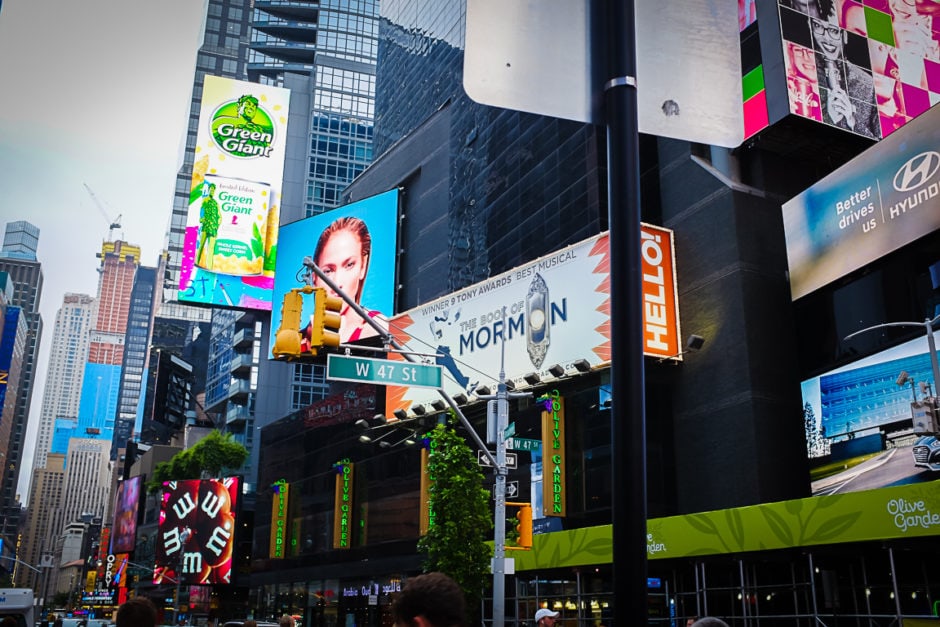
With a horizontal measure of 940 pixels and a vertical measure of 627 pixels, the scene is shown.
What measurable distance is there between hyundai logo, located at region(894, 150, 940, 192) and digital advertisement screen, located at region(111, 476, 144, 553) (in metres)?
87.3

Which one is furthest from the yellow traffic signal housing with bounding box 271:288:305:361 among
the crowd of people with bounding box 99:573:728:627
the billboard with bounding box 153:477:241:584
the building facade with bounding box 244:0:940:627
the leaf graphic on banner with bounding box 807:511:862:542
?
the billboard with bounding box 153:477:241:584

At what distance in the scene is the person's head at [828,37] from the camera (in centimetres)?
3272

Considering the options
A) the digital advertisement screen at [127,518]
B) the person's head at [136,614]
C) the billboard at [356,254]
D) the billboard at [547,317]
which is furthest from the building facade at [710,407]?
the digital advertisement screen at [127,518]

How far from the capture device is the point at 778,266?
31.8 meters

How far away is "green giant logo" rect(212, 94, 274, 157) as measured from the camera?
70.7 meters

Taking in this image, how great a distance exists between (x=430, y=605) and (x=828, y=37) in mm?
34059

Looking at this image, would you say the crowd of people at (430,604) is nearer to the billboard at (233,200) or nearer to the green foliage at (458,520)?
the green foliage at (458,520)

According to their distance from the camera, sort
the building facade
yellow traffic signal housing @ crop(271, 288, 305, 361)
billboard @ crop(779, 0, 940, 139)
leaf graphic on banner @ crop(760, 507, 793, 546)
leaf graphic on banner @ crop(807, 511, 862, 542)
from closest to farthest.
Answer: yellow traffic signal housing @ crop(271, 288, 305, 361), leaf graphic on banner @ crop(807, 511, 862, 542), leaf graphic on banner @ crop(760, 507, 793, 546), the building facade, billboard @ crop(779, 0, 940, 139)

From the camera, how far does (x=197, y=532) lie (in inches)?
2810

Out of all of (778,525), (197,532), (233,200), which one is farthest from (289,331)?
(197,532)

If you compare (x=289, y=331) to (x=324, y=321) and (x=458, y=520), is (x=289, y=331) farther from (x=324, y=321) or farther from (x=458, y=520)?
(x=458, y=520)

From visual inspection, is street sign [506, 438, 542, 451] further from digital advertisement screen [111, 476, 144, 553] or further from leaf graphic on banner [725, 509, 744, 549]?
digital advertisement screen [111, 476, 144, 553]

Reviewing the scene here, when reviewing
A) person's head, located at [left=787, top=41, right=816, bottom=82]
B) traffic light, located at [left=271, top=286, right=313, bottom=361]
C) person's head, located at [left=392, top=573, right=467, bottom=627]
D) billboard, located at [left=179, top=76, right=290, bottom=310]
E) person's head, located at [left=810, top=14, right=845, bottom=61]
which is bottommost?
person's head, located at [left=392, top=573, right=467, bottom=627]

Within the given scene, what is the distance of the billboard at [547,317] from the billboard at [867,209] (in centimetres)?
456
